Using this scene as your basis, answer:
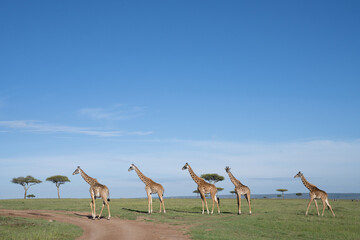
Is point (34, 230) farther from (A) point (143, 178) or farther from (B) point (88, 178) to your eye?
(A) point (143, 178)

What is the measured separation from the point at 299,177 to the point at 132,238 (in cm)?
2100

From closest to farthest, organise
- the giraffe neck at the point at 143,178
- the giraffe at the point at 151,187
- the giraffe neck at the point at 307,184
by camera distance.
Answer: the giraffe at the point at 151,187 → the giraffe neck at the point at 143,178 → the giraffe neck at the point at 307,184

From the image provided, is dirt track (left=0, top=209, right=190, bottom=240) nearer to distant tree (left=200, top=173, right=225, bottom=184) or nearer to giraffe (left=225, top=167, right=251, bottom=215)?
giraffe (left=225, top=167, right=251, bottom=215)

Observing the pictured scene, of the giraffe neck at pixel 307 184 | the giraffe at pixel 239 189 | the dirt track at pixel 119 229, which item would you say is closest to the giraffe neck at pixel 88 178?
the dirt track at pixel 119 229

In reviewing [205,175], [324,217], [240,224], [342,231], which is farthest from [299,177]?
[205,175]

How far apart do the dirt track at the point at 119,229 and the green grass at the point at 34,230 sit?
2.78ft

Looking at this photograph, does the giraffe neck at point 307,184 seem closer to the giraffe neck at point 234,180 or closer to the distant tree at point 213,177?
the giraffe neck at point 234,180

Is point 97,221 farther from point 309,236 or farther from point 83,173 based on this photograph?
point 309,236

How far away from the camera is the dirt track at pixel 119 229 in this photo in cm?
1752

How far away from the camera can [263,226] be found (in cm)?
2261

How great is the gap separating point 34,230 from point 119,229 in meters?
4.82

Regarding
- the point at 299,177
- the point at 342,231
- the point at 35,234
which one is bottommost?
the point at 342,231

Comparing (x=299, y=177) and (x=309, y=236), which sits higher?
(x=299, y=177)

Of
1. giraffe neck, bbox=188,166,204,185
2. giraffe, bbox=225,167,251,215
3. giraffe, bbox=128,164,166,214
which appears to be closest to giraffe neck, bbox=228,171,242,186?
giraffe, bbox=225,167,251,215
